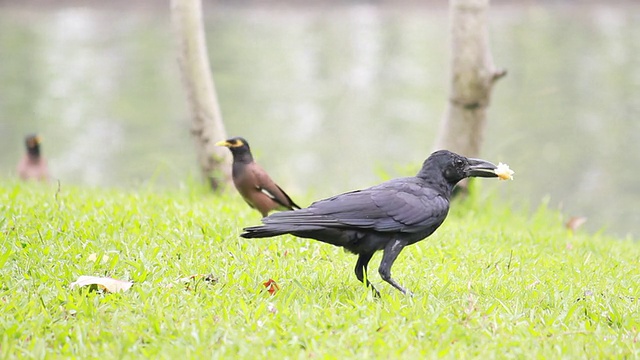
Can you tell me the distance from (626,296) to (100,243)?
317 cm

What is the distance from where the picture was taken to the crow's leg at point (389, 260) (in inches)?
172

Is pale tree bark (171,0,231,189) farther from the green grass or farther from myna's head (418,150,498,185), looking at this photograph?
myna's head (418,150,498,185)

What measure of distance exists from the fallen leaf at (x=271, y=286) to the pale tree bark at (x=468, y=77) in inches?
181

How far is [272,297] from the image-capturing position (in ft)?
14.1

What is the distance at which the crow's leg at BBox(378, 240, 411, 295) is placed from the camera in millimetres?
4363

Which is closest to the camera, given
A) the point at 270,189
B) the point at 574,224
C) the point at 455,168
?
the point at 455,168

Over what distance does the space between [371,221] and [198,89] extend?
4880 millimetres

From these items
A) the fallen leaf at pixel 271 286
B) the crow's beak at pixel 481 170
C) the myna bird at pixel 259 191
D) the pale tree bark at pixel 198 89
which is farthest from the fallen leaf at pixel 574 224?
the fallen leaf at pixel 271 286

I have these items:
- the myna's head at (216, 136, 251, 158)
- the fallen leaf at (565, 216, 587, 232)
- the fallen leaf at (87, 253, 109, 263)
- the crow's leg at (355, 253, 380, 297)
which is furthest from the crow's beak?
the fallen leaf at (565, 216, 587, 232)

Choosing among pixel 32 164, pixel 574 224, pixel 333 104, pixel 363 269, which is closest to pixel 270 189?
pixel 363 269

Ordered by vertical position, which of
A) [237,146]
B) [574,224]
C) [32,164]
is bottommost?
[574,224]

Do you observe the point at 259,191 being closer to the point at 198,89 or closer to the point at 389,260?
the point at 389,260

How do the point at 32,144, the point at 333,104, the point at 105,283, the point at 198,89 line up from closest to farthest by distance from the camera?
the point at 105,283
the point at 198,89
the point at 32,144
the point at 333,104

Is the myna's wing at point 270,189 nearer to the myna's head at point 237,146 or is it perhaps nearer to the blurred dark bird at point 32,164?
the myna's head at point 237,146
